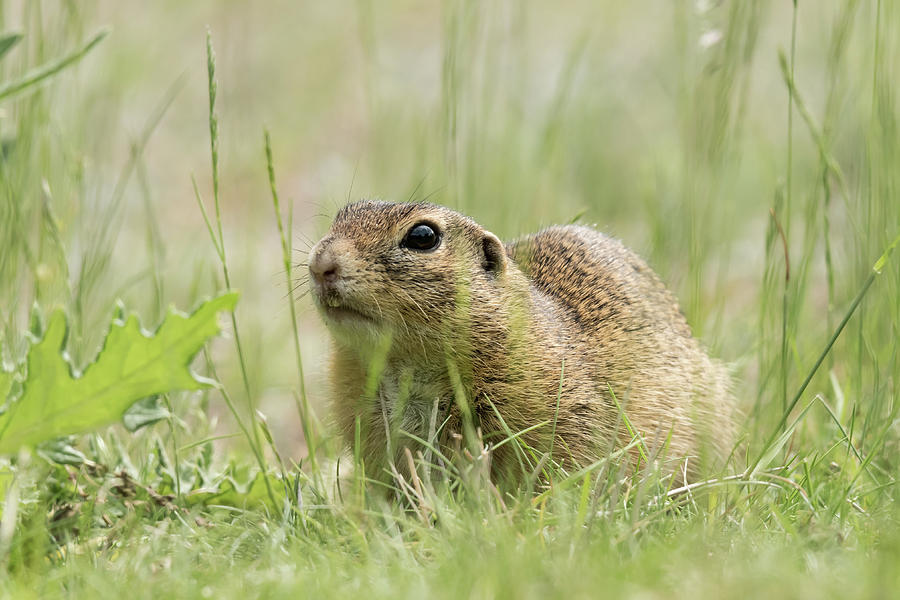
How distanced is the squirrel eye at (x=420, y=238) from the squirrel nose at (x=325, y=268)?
312 mm

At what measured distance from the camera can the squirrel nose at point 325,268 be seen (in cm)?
305

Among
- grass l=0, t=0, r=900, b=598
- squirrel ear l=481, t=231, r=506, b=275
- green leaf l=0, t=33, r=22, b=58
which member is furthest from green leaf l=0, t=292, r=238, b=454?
squirrel ear l=481, t=231, r=506, b=275

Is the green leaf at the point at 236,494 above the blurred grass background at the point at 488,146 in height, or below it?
below

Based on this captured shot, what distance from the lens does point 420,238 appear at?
3.33 m

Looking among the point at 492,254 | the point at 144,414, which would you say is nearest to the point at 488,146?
the point at 492,254

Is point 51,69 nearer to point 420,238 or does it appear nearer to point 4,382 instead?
point 4,382

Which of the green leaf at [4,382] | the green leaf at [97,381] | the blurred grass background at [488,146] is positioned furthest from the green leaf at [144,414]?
the blurred grass background at [488,146]

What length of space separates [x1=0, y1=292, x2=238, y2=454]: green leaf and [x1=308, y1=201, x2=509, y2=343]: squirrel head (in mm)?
645

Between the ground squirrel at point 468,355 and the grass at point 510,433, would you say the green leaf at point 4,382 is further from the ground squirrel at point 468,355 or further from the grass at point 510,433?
the ground squirrel at point 468,355

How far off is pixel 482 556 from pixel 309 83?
9.18 m

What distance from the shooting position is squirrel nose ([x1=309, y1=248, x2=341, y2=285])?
305 centimetres

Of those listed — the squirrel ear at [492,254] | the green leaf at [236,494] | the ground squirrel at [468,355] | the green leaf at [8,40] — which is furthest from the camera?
the squirrel ear at [492,254]

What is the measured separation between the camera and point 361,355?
10.7 ft

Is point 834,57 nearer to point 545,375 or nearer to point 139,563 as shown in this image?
point 545,375
